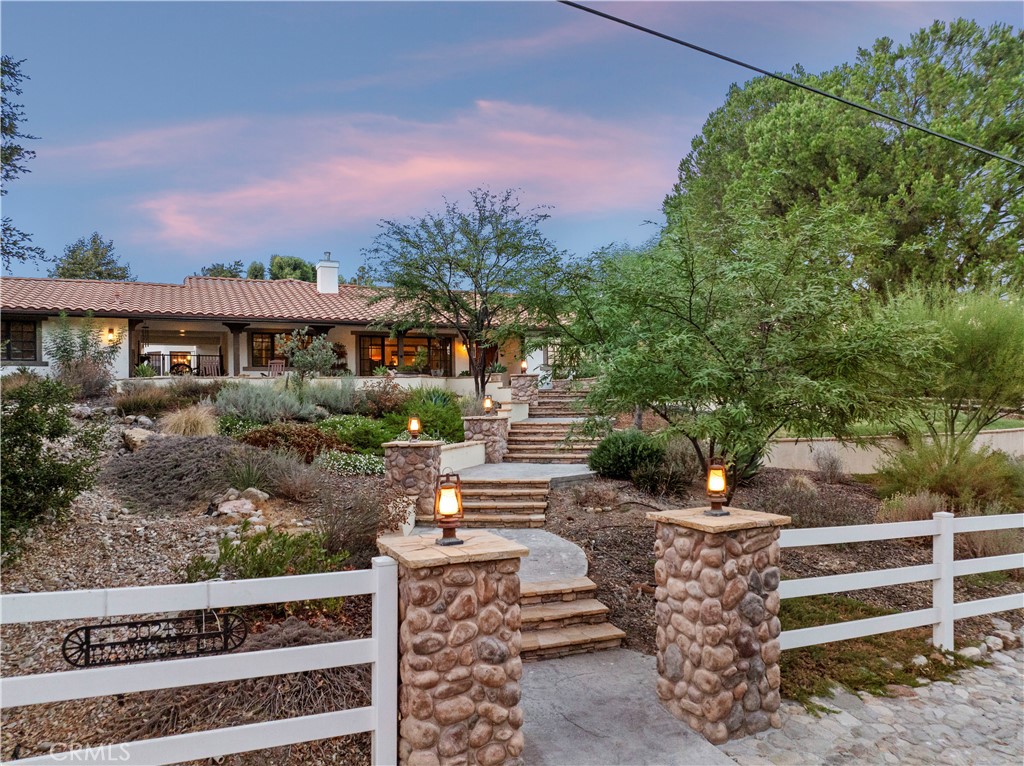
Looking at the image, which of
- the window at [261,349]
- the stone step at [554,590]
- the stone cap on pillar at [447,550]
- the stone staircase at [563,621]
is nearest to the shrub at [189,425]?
the stone step at [554,590]

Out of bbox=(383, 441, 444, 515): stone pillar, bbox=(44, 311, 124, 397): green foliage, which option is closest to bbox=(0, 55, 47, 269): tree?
bbox=(44, 311, 124, 397): green foliage

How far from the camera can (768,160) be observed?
16812 mm

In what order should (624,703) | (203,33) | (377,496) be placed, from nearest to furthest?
(624,703), (377,496), (203,33)

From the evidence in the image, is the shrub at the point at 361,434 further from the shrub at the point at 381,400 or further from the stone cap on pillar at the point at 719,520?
the stone cap on pillar at the point at 719,520

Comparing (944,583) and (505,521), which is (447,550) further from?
(505,521)

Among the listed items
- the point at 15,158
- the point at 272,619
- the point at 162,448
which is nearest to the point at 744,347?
the point at 272,619

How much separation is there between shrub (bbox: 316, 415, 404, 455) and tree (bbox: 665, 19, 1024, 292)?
34.8 ft

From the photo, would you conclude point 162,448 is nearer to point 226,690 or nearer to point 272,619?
point 272,619

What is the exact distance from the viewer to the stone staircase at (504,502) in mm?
7727

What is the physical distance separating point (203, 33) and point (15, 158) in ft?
11.4

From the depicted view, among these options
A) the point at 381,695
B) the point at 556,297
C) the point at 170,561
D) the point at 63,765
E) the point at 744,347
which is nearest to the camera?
the point at 63,765

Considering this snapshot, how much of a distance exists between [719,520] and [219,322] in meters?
17.9

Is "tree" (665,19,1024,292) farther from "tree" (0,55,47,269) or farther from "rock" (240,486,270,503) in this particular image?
"tree" (0,55,47,269)

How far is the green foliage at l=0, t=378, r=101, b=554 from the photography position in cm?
480
